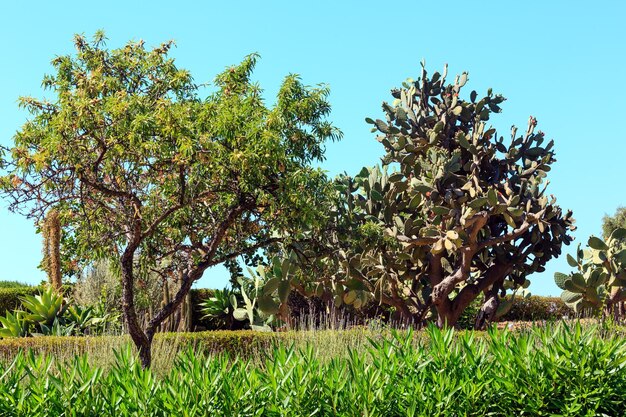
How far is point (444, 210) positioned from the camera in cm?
1322

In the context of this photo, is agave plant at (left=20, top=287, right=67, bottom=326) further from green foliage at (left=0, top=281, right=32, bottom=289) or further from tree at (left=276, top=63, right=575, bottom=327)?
green foliage at (left=0, top=281, right=32, bottom=289)

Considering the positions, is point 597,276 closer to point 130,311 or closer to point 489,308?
point 489,308

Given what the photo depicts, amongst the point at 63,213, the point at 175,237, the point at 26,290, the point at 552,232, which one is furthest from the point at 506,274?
the point at 26,290

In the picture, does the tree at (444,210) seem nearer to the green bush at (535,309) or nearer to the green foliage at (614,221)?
the green bush at (535,309)

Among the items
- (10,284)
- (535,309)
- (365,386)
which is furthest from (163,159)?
(10,284)

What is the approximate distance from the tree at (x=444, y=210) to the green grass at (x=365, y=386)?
730cm

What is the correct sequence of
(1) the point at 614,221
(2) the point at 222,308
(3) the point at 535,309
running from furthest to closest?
(1) the point at 614,221 → (3) the point at 535,309 → (2) the point at 222,308

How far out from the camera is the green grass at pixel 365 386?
16.9 ft

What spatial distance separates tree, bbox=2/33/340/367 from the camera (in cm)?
875

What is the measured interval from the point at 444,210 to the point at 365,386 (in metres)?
8.28

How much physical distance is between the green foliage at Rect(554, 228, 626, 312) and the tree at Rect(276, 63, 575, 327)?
0.57 metres

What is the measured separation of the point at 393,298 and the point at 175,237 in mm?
5260

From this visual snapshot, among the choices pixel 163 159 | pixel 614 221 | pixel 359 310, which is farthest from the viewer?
pixel 614 221

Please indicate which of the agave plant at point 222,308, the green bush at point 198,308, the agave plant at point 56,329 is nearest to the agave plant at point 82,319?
the agave plant at point 56,329
